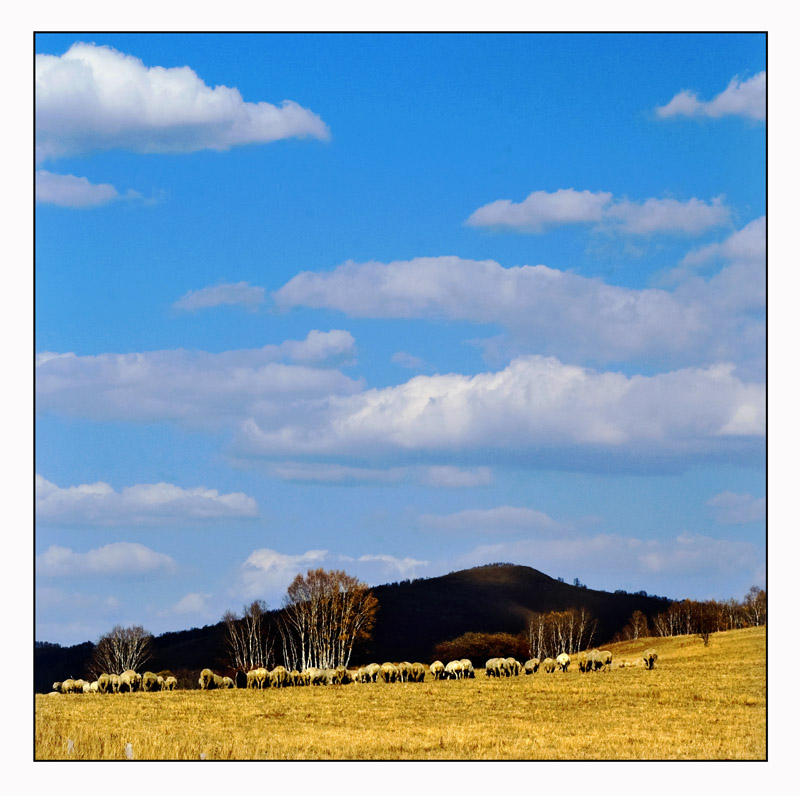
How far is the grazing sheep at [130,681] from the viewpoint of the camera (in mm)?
41094

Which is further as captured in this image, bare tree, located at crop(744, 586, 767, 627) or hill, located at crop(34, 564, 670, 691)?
bare tree, located at crop(744, 586, 767, 627)

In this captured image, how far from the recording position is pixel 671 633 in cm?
7819

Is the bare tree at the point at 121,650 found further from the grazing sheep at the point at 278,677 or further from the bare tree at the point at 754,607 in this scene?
the bare tree at the point at 754,607

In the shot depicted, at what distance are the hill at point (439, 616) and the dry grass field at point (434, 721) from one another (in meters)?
6.94

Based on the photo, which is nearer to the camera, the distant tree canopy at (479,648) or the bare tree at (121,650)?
the bare tree at (121,650)

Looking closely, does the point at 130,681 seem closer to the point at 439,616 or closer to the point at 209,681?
the point at 209,681

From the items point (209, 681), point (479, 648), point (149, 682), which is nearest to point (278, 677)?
point (209, 681)

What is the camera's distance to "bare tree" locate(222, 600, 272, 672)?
57750 mm

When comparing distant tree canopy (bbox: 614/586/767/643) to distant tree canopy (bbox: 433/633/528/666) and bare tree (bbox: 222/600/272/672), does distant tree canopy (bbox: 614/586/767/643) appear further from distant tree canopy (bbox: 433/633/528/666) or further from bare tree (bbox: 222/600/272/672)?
bare tree (bbox: 222/600/272/672)

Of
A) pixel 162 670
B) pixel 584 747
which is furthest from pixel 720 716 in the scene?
pixel 162 670

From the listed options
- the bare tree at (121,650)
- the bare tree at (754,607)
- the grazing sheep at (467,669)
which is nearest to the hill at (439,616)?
the bare tree at (121,650)

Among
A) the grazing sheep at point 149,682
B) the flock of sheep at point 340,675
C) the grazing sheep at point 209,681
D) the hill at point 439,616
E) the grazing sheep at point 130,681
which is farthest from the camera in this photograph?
the hill at point 439,616

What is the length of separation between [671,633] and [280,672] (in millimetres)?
42609

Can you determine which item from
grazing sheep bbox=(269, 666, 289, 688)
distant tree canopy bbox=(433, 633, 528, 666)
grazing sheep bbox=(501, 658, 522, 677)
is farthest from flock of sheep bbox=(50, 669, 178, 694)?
distant tree canopy bbox=(433, 633, 528, 666)
